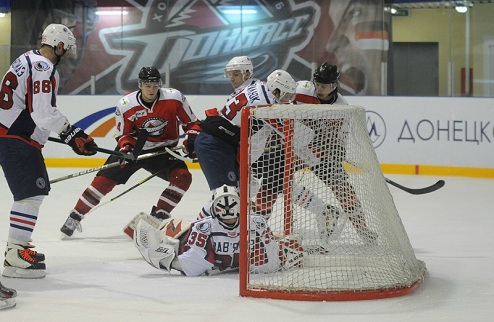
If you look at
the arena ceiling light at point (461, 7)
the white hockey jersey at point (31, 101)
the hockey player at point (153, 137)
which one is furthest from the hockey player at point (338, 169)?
the arena ceiling light at point (461, 7)

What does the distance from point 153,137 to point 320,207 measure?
1868mm

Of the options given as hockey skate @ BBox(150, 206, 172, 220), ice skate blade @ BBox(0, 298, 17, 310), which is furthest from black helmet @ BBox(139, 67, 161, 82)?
ice skate blade @ BBox(0, 298, 17, 310)

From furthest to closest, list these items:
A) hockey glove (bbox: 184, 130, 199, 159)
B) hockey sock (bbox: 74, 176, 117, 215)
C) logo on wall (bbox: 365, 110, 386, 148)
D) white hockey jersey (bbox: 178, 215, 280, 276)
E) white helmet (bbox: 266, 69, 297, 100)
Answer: logo on wall (bbox: 365, 110, 386, 148)
hockey sock (bbox: 74, 176, 117, 215)
hockey glove (bbox: 184, 130, 199, 159)
white helmet (bbox: 266, 69, 297, 100)
white hockey jersey (bbox: 178, 215, 280, 276)

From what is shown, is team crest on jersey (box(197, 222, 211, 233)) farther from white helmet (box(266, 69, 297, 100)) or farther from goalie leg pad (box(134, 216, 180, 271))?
white helmet (box(266, 69, 297, 100))

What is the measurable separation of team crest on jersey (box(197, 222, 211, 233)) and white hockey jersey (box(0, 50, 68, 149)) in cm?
74

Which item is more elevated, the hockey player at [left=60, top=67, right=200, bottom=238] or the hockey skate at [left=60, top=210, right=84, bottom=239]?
the hockey player at [left=60, top=67, right=200, bottom=238]

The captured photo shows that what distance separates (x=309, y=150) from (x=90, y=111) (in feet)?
17.1

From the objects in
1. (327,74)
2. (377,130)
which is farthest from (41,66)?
(377,130)

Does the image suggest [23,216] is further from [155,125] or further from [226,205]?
[155,125]

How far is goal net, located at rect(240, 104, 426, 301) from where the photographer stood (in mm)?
4102

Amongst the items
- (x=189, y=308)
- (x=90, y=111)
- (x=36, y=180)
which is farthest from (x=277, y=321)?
(x=90, y=111)

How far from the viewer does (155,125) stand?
5.96m

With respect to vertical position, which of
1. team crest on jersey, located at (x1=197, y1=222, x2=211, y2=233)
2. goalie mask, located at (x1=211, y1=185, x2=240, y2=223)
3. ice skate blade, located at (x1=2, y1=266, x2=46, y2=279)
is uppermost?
goalie mask, located at (x1=211, y1=185, x2=240, y2=223)

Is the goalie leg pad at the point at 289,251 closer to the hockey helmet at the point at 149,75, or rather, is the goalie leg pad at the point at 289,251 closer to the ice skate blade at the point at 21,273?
the ice skate blade at the point at 21,273
